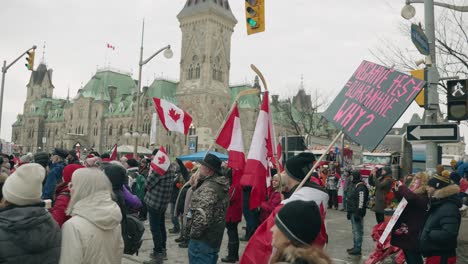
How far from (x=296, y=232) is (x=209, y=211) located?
8.90 feet

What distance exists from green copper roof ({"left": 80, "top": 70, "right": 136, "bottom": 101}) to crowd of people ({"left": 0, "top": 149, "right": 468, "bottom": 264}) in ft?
253

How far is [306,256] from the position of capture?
7.83 ft

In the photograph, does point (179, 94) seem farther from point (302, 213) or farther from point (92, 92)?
point (302, 213)

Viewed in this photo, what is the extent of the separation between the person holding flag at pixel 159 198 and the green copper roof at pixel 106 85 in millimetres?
77779

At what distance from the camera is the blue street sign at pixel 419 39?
844cm

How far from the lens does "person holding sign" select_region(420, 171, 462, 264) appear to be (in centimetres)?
549

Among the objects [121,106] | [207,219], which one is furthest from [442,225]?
[121,106]

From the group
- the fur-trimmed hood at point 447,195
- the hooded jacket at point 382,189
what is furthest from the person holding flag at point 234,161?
the hooded jacket at point 382,189

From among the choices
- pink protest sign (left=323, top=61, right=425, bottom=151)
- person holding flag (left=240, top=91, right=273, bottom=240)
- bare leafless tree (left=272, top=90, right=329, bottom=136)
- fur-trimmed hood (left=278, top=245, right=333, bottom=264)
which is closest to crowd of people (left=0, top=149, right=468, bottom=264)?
fur-trimmed hood (left=278, top=245, right=333, bottom=264)

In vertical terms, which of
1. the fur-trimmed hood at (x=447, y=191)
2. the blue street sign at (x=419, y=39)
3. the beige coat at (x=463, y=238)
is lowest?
the beige coat at (x=463, y=238)

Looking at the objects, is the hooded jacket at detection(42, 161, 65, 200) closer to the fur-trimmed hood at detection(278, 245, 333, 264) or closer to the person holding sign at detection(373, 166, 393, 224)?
A: the fur-trimmed hood at detection(278, 245, 333, 264)

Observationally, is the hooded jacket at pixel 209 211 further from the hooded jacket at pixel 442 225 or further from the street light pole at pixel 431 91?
the street light pole at pixel 431 91

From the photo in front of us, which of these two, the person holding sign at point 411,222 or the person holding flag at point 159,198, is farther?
the person holding flag at point 159,198

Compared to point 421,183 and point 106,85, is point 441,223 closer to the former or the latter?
point 421,183
